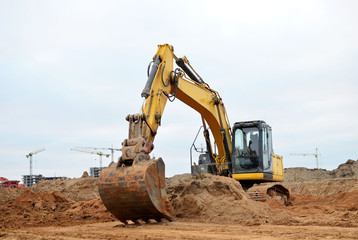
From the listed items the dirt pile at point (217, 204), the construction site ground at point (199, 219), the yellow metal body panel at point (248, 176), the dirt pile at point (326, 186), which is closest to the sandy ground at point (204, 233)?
the construction site ground at point (199, 219)

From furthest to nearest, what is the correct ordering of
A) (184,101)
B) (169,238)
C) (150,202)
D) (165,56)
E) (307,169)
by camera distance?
(307,169), (184,101), (165,56), (150,202), (169,238)

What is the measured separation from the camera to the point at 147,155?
9.66 metres

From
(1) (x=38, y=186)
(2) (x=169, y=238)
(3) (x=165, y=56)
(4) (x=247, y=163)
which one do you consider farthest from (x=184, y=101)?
(1) (x=38, y=186)

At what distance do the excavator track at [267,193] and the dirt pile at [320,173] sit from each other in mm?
17098

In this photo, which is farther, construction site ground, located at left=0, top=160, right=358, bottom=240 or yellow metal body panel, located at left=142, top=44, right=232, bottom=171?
yellow metal body panel, located at left=142, top=44, right=232, bottom=171

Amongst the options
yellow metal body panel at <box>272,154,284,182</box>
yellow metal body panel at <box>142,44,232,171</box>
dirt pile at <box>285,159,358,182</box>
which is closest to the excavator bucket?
yellow metal body panel at <box>142,44,232,171</box>

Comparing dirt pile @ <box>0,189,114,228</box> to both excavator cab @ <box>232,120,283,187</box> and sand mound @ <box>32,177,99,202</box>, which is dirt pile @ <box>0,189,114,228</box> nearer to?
excavator cab @ <box>232,120,283,187</box>

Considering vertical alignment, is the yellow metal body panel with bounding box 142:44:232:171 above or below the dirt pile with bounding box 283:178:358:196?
above

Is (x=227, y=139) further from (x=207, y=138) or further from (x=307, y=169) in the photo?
(x=307, y=169)

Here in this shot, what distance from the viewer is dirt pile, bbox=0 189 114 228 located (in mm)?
11758

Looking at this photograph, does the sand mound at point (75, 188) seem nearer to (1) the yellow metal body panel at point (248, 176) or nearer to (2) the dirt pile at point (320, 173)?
(1) the yellow metal body panel at point (248, 176)

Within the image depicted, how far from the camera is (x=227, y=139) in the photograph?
14125 mm

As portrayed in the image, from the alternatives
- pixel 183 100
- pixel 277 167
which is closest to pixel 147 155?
pixel 183 100

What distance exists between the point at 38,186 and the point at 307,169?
2072 centimetres
